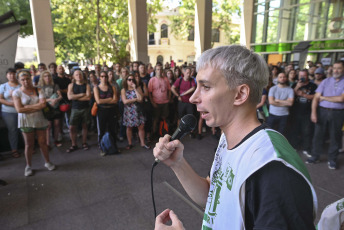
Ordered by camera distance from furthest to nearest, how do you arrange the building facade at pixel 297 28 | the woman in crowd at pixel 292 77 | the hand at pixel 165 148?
the building facade at pixel 297 28
the woman in crowd at pixel 292 77
the hand at pixel 165 148

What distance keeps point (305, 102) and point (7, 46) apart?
7365mm

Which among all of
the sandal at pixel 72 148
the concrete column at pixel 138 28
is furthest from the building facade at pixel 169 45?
the sandal at pixel 72 148

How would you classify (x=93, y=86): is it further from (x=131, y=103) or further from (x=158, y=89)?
(x=158, y=89)

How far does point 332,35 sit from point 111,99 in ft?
52.6

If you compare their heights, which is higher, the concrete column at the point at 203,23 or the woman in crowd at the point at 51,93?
the concrete column at the point at 203,23

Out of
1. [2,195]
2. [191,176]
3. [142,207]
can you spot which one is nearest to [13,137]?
[2,195]

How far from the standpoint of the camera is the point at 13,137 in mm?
5227

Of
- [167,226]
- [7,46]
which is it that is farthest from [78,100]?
[167,226]

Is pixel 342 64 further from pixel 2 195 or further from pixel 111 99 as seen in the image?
pixel 2 195

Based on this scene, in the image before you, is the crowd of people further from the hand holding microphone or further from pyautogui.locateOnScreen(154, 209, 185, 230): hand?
pyautogui.locateOnScreen(154, 209, 185, 230): hand

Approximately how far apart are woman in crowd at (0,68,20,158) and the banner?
1.28 meters

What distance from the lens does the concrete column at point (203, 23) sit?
41.4 feet

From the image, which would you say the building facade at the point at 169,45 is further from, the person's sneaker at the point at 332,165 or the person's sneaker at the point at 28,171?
the person's sneaker at the point at 28,171

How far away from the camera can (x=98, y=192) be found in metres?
3.79
